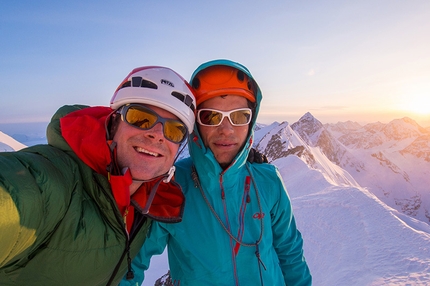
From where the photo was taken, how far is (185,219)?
2.95 metres

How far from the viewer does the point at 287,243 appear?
361cm

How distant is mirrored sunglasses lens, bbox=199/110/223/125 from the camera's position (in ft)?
10.2

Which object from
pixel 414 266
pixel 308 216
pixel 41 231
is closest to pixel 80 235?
pixel 41 231

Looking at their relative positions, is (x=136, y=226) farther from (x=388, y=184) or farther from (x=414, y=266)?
(x=388, y=184)

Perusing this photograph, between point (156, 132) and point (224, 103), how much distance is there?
0.99m

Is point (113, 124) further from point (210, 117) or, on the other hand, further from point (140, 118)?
point (210, 117)

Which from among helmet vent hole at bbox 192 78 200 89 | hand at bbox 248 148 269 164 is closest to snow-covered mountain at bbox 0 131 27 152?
helmet vent hole at bbox 192 78 200 89

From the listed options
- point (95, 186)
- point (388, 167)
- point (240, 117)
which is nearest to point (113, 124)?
point (95, 186)

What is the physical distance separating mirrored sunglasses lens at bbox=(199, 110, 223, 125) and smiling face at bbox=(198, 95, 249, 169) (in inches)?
2.3

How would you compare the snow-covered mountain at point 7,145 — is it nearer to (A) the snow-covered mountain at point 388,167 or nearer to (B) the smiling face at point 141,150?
(B) the smiling face at point 141,150

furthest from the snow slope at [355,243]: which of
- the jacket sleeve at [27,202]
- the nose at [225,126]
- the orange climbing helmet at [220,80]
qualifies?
the jacket sleeve at [27,202]

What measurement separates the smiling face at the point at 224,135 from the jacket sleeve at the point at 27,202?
167 cm

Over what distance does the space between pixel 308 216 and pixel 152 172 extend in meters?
9.80

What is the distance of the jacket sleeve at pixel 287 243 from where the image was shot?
346cm
